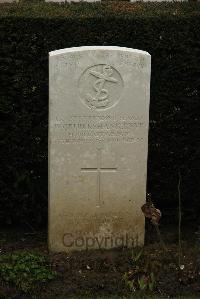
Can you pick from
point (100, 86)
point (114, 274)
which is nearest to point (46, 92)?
point (100, 86)

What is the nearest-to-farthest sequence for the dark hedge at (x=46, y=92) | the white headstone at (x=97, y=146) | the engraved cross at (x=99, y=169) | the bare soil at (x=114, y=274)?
the bare soil at (x=114, y=274)
the white headstone at (x=97, y=146)
the engraved cross at (x=99, y=169)
the dark hedge at (x=46, y=92)

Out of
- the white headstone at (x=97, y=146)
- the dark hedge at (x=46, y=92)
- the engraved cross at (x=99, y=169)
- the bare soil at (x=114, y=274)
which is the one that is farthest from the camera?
the dark hedge at (x=46, y=92)

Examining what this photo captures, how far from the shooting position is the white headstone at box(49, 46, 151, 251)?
5309 mm

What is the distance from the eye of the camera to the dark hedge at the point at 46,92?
5.86m

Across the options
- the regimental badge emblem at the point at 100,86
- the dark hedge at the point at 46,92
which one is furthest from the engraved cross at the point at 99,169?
the dark hedge at the point at 46,92

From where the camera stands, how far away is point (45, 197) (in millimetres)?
6219

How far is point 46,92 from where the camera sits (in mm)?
5973

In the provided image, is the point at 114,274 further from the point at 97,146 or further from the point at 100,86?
the point at 100,86

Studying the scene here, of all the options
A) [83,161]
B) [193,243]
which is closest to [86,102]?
[83,161]

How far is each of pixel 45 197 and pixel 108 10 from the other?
6.49 ft

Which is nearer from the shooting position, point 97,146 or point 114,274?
point 114,274

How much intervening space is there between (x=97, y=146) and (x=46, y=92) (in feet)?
2.84

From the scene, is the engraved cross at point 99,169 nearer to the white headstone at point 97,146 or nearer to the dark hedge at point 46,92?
the white headstone at point 97,146

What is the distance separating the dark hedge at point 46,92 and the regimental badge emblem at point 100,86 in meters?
0.68
